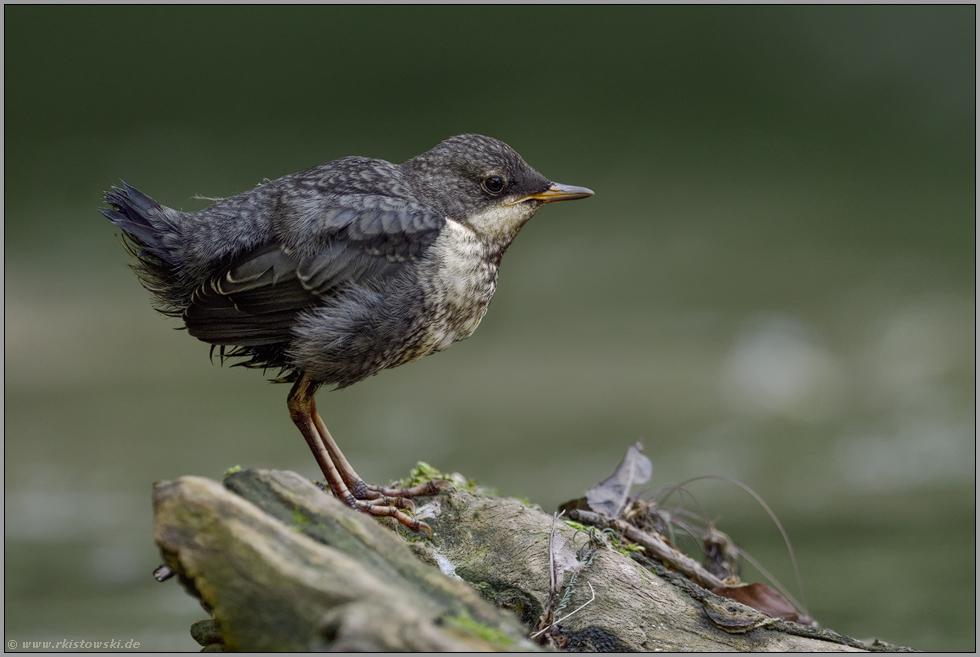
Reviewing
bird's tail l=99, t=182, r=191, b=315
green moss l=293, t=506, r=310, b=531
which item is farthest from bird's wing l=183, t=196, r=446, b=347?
green moss l=293, t=506, r=310, b=531

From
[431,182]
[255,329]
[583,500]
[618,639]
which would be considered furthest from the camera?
[583,500]

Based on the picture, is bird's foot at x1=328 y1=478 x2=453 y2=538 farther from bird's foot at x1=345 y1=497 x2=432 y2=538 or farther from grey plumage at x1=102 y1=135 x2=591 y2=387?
grey plumage at x1=102 y1=135 x2=591 y2=387

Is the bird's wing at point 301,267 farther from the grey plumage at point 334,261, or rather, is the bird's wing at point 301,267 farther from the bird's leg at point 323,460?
the bird's leg at point 323,460

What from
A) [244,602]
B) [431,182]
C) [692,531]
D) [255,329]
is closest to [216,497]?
[244,602]

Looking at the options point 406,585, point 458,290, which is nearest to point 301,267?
point 458,290

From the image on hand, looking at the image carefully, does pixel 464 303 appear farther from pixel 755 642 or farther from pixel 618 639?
pixel 755 642

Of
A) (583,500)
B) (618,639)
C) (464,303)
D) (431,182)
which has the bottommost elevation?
(618,639)

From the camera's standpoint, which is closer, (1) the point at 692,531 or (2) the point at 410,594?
(2) the point at 410,594
